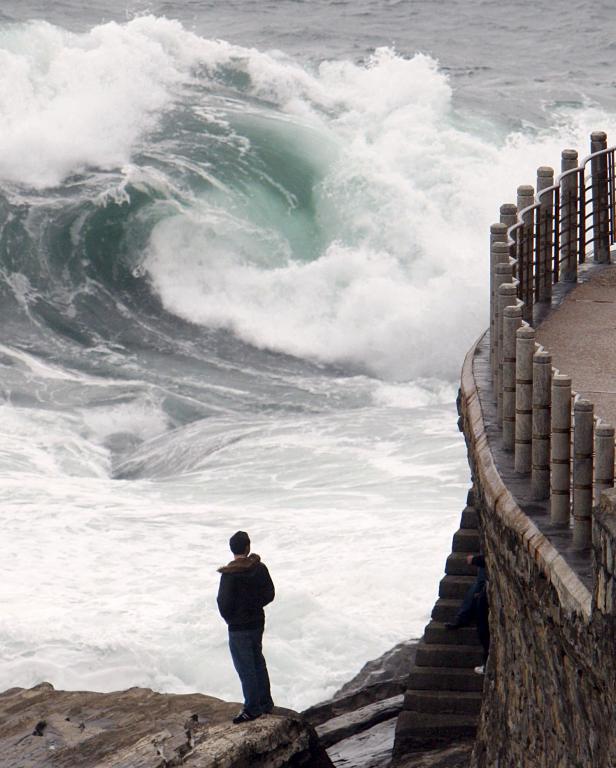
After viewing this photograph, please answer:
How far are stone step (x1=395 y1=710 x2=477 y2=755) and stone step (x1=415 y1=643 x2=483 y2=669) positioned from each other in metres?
0.33

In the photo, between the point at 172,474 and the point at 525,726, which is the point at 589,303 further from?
the point at 172,474

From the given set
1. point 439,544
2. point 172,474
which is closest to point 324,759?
point 439,544

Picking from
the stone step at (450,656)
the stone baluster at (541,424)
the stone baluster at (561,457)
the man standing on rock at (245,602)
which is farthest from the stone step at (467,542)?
the stone baluster at (561,457)

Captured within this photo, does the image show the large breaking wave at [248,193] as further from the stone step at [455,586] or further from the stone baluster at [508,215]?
the stone baluster at [508,215]

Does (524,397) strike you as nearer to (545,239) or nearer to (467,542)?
(545,239)

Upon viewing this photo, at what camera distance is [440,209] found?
2694 centimetres

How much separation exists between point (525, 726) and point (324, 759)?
2463 millimetres

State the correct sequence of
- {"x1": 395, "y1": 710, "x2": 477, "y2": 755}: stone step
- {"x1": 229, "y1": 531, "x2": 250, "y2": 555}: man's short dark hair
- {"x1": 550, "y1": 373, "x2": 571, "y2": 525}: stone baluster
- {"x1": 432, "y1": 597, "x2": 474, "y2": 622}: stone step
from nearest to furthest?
{"x1": 550, "y1": 373, "x2": 571, "y2": 525}: stone baluster → {"x1": 229, "y1": 531, "x2": 250, "y2": 555}: man's short dark hair → {"x1": 395, "y1": 710, "x2": 477, "y2": 755}: stone step → {"x1": 432, "y1": 597, "x2": 474, "y2": 622}: stone step

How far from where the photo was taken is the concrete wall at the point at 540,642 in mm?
5492

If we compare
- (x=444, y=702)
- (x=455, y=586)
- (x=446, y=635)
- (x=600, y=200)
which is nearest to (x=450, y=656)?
(x=446, y=635)

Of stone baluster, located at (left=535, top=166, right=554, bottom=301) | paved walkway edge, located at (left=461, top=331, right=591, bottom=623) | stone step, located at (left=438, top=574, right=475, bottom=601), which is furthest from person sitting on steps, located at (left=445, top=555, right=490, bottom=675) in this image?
stone baluster, located at (left=535, top=166, right=554, bottom=301)

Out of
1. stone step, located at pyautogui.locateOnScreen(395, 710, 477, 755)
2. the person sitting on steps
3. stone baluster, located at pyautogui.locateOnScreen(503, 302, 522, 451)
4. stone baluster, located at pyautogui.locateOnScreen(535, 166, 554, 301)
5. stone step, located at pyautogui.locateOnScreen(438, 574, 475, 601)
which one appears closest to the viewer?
stone baluster, located at pyautogui.locateOnScreen(503, 302, 522, 451)

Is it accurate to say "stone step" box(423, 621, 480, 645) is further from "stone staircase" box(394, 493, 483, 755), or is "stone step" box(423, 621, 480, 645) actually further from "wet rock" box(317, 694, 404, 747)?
"wet rock" box(317, 694, 404, 747)

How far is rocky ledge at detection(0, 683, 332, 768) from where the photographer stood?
339 inches
